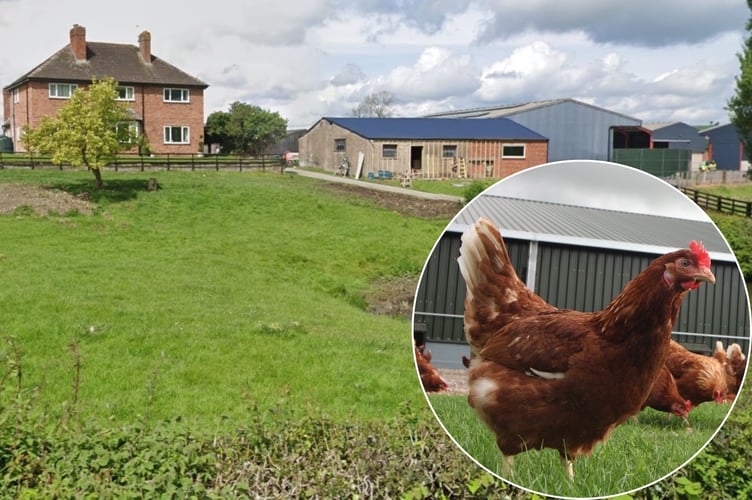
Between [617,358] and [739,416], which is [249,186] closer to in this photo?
[739,416]

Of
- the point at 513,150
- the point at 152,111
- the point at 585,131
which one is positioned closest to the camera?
the point at 513,150

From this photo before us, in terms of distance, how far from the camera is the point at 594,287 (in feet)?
9.41

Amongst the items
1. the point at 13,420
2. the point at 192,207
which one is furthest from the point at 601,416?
the point at 192,207

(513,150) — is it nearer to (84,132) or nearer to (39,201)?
(84,132)

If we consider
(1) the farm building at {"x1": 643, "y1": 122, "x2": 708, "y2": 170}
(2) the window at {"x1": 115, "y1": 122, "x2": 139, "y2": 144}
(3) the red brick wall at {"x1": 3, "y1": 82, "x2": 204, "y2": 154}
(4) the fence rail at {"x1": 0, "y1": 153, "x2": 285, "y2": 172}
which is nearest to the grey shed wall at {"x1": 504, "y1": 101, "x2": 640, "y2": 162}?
(1) the farm building at {"x1": 643, "y1": 122, "x2": 708, "y2": 170}

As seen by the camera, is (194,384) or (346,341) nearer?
(194,384)

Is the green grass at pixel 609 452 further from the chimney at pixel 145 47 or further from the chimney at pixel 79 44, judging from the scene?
the chimney at pixel 145 47

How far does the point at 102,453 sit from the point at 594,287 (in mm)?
3805

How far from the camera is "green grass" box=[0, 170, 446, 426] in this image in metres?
9.23

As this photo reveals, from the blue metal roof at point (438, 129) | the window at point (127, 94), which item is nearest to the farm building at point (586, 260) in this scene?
the blue metal roof at point (438, 129)

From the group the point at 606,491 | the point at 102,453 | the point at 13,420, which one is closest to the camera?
the point at 606,491

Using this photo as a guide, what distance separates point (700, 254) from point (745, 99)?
155 ft

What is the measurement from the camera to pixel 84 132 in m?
28.8

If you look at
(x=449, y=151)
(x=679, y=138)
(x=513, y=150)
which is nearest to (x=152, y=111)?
(x=449, y=151)
